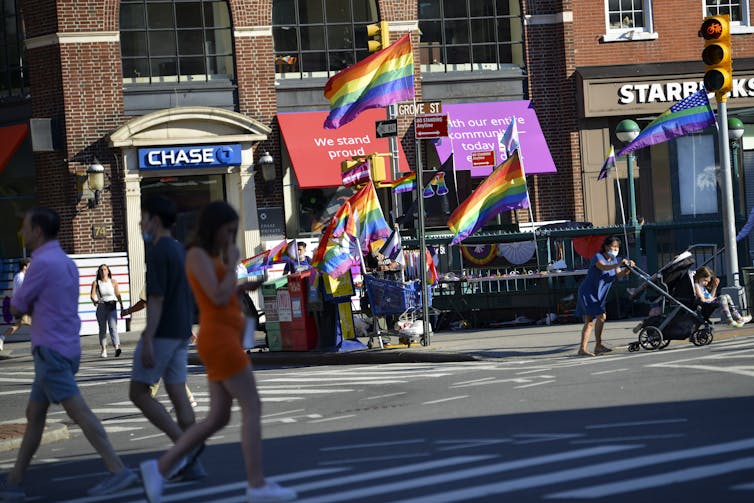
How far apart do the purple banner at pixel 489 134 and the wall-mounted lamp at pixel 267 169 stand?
3.62 metres

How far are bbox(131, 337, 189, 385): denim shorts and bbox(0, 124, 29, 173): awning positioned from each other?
21625 mm

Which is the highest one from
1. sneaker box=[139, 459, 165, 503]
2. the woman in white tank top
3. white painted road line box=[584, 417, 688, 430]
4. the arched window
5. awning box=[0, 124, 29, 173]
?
the arched window

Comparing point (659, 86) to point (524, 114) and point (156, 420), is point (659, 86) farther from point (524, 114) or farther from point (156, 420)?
point (156, 420)

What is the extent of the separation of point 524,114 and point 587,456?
22497mm

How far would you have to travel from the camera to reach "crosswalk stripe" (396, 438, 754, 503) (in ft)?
25.3

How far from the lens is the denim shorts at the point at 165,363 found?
896 cm

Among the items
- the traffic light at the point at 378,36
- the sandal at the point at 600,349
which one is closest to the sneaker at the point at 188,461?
the sandal at the point at 600,349

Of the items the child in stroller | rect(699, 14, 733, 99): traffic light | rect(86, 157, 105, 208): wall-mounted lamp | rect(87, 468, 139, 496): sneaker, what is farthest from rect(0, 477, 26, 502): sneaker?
rect(86, 157, 105, 208): wall-mounted lamp

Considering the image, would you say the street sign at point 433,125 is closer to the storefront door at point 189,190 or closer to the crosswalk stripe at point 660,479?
the storefront door at point 189,190

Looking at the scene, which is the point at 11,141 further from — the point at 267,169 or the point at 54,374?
the point at 54,374

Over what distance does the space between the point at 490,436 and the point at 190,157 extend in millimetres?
19885

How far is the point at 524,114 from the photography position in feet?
101

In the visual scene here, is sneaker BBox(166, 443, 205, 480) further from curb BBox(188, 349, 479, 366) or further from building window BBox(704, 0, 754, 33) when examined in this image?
building window BBox(704, 0, 754, 33)

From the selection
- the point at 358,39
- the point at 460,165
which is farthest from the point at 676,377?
the point at 358,39
